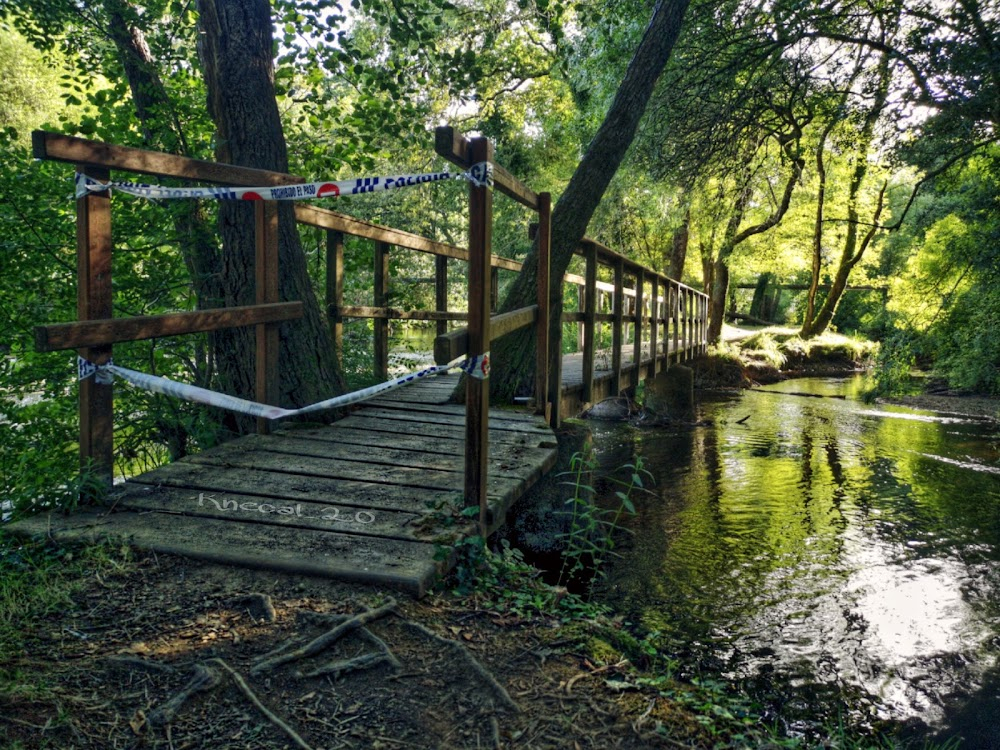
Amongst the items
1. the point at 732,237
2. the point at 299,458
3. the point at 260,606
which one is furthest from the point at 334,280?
the point at 732,237

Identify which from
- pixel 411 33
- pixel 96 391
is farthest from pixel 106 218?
pixel 411 33

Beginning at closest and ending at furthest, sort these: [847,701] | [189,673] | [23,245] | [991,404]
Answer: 1. [189,673]
2. [847,701]
3. [23,245]
4. [991,404]

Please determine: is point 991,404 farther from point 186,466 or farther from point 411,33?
point 186,466

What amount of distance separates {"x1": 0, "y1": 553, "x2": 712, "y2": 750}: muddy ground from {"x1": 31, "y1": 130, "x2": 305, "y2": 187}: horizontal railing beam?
2015 mm

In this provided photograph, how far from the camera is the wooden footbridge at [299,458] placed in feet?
10.2

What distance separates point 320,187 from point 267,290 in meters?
1.35

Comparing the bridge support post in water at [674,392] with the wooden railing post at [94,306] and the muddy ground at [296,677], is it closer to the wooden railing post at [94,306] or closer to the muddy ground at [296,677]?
the wooden railing post at [94,306]

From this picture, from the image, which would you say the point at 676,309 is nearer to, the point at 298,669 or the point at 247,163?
the point at 247,163

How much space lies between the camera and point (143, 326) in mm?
3781

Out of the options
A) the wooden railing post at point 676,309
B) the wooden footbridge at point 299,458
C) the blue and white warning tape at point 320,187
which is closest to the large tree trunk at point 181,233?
the wooden footbridge at point 299,458

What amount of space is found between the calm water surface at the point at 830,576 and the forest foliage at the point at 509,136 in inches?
138

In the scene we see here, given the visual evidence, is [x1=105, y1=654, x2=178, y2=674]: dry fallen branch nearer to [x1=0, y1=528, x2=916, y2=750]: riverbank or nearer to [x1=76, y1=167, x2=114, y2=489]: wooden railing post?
[x1=0, y1=528, x2=916, y2=750]: riverbank

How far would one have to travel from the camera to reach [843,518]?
761cm

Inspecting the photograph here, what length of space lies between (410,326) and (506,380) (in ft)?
8.92
